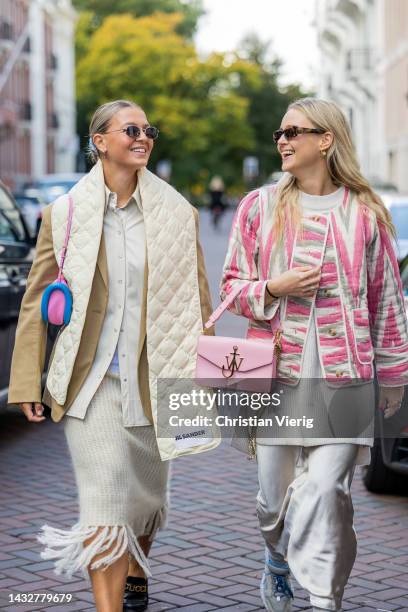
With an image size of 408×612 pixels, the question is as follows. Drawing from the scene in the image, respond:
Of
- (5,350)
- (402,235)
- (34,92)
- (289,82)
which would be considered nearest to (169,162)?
(34,92)

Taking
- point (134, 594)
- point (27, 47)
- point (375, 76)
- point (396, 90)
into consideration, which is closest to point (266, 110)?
point (27, 47)

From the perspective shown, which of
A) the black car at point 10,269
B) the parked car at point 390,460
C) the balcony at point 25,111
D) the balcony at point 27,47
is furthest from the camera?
the balcony at point 27,47

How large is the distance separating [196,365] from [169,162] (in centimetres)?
6896

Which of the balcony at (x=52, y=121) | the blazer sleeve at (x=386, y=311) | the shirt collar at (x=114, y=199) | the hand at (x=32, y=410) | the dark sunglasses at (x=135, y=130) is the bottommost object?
the hand at (x=32, y=410)

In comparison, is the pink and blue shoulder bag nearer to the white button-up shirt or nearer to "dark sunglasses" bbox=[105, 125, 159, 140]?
the white button-up shirt

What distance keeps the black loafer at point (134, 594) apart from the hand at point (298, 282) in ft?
4.05

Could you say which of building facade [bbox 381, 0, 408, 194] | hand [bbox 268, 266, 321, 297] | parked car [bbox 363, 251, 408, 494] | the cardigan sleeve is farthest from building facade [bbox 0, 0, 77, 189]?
hand [bbox 268, 266, 321, 297]

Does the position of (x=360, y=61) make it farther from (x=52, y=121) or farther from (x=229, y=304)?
(x=229, y=304)

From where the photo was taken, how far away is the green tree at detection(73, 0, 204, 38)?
80.9 m

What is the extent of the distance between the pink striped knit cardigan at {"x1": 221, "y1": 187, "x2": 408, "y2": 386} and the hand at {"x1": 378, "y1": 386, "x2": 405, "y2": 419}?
38mm

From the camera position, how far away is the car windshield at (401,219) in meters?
12.3

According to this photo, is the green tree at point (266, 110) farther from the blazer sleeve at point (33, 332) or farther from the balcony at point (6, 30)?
the blazer sleeve at point (33, 332)

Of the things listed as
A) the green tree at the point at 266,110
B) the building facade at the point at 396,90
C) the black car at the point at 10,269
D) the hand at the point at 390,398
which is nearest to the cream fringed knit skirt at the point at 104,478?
the hand at the point at 390,398

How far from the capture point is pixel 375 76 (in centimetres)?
4906
